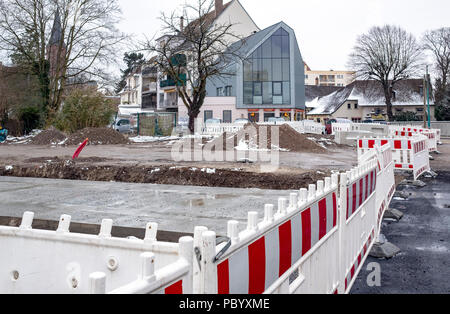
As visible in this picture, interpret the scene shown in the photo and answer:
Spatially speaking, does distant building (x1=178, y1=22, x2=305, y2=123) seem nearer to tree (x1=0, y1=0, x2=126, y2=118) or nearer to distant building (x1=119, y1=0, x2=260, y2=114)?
distant building (x1=119, y1=0, x2=260, y2=114)

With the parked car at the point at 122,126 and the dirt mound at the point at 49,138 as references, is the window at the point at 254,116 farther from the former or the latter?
the dirt mound at the point at 49,138

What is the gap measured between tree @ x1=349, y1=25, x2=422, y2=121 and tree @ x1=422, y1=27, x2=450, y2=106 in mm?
2972

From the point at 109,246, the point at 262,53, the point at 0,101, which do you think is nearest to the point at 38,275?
the point at 109,246

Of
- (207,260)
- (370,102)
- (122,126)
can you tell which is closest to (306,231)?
(207,260)

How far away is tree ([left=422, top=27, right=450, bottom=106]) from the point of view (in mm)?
62375

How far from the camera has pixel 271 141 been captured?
21688 millimetres

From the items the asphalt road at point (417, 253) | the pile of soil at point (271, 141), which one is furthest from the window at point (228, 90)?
the asphalt road at point (417, 253)

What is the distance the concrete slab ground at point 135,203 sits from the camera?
6434mm

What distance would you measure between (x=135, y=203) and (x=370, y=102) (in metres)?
74.1

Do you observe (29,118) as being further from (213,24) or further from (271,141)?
(213,24)

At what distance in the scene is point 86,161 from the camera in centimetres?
1423

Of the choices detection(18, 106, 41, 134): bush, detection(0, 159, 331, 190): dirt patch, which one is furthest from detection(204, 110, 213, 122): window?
detection(0, 159, 331, 190): dirt patch
